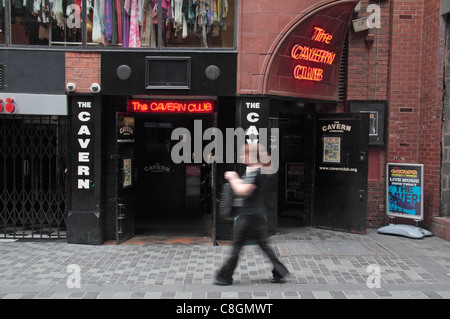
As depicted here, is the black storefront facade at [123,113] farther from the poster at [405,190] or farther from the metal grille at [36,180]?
the poster at [405,190]

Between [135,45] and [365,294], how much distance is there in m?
6.10

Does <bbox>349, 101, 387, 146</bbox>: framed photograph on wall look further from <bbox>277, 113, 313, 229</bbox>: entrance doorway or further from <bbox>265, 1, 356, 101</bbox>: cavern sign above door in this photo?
<bbox>277, 113, 313, 229</bbox>: entrance doorway

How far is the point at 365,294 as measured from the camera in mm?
5816

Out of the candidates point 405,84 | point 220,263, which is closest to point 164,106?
point 220,263

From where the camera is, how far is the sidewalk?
5.90 meters

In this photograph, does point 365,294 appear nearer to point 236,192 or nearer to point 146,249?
point 236,192

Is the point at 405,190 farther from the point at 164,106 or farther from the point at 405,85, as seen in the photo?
the point at 164,106

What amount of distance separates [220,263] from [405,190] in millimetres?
4491

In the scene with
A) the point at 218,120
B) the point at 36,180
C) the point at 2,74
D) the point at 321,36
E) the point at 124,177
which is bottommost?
the point at 36,180

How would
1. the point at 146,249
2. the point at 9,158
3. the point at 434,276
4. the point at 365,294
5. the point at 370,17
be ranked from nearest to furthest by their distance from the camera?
the point at 365,294
the point at 434,276
the point at 146,249
the point at 370,17
the point at 9,158

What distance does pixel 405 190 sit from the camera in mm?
9203

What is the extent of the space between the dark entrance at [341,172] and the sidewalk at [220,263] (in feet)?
1.80

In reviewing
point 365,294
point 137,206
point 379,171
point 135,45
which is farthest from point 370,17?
point 137,206

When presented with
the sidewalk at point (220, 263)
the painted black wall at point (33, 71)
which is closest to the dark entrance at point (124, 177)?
the sidewalk at point (220, 263)
